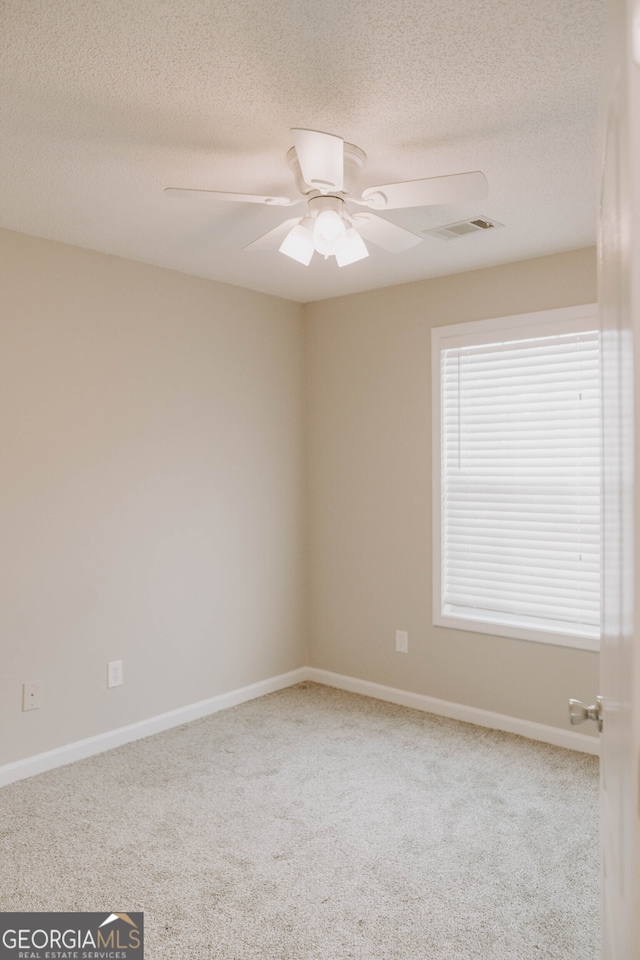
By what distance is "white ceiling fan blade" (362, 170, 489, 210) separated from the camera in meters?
2.01

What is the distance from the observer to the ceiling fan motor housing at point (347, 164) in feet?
7.52

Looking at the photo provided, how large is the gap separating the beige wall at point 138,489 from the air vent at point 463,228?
1435 millimetres

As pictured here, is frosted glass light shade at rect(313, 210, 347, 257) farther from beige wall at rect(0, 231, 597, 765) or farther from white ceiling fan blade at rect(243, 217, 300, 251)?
beige wall at rect(0, 231, 597, 765)

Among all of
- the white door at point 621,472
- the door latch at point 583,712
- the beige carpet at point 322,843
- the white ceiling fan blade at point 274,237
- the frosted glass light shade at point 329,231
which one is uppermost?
the white ceiling fan blade at point 274,237

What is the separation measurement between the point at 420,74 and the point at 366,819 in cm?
262

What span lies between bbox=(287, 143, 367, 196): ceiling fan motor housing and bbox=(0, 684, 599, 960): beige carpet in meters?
2.29

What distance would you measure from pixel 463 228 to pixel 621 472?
8.23ft

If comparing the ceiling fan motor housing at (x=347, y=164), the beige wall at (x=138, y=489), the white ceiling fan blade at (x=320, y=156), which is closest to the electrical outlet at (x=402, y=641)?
the beige wall at (x=138, y=489)

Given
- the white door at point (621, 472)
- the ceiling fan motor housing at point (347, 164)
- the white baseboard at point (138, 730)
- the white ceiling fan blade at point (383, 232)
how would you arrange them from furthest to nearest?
1. the white baseboard at point (138, 730)
2. the white ceiling fan blade at point (383, 232)
3. the ceiling fan motor housing at point (347, 164)
4. the white door at point (621, 472)

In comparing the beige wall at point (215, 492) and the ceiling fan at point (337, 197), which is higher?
the ceiling fan at point (337, 197)

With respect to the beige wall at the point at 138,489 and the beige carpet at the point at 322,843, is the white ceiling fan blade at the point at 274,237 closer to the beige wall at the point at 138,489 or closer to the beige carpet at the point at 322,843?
the beige wall at the point at 138,489

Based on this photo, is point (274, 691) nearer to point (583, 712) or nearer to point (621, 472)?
point (583, 712)

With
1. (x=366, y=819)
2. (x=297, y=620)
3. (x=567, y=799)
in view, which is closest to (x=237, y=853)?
(x=366, y=819)

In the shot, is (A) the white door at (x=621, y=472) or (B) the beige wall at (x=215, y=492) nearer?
(A) the white door at (x=621, y=472)
